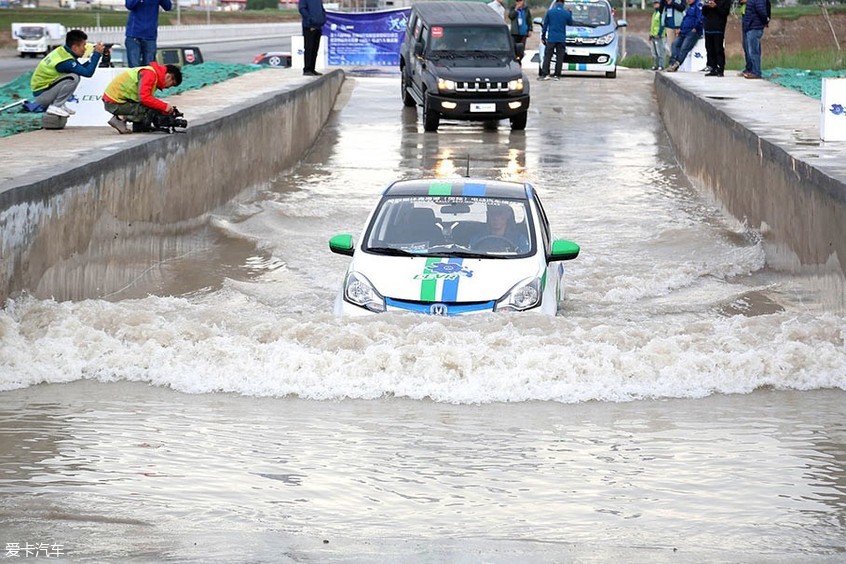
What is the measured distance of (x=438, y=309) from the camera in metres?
11.3

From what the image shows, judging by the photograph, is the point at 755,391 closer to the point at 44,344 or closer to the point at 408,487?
the point at 408,487

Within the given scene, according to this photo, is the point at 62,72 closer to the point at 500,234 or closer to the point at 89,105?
the point at 89,105

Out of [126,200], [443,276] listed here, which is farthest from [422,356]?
[126,200]

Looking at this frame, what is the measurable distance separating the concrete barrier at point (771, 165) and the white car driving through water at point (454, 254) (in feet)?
9.04

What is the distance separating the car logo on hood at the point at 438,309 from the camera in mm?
11281

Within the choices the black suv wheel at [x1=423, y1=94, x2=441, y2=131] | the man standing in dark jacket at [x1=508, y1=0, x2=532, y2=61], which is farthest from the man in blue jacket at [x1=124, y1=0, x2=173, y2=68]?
the man standing in dark jacket at [x1=508, y1=0, x2=532, y2=61]

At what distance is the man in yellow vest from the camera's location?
18188 mm

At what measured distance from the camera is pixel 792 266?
15.7 meters

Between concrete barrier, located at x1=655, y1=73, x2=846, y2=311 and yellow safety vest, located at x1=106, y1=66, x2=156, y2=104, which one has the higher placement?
yellow safety vest, located at x1=106, y1=66, x2=156, y2=104

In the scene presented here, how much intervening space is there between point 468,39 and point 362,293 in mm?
18716

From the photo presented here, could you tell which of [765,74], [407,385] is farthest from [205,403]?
[765,74]

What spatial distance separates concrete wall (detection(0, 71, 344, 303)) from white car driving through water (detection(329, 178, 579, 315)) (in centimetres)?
245

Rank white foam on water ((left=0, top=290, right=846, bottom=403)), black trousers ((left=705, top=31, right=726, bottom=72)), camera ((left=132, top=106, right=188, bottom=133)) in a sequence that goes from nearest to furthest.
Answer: white foam on water ((left=0, top=290, right=846, bottom=403)) < camera ((left=132, top=106, right=188, bottom=133)) < black trousers ((left=705, top=31, right=726, bottom=72))

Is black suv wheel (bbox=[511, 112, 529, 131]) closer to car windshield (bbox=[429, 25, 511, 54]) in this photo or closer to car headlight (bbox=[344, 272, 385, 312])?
car windshield (bbox=[429, 25, 511, 54])
